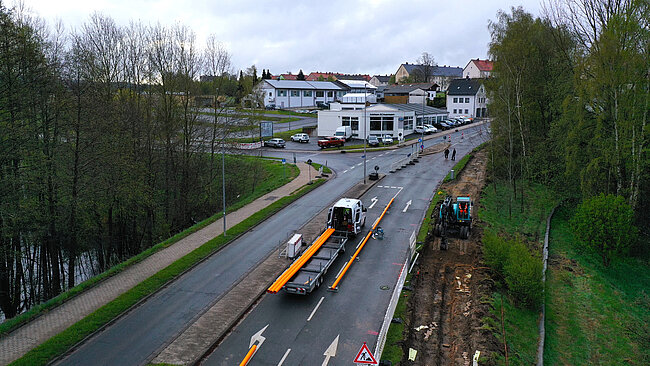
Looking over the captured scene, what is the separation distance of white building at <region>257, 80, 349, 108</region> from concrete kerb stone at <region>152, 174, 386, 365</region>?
77.2m

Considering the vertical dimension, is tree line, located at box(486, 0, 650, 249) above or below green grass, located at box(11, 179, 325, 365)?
above

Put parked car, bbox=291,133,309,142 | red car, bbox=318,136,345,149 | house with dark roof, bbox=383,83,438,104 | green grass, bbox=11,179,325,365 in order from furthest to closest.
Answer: house with dark roof, bbox=383,83,438,104
parked car, bbox=291,133,309,142
red car, bbox=318,136,345,149
green grass, bbox=11,179,325,365

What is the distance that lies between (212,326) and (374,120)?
5091 cm

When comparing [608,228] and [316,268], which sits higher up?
[608,228]

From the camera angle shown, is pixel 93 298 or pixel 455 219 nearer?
pixel 93 298

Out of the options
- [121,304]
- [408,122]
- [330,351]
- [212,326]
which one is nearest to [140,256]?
[121,304]

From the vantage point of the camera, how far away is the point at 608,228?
2439 centimetres

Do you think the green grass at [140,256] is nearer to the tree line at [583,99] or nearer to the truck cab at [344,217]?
the truck cab at [344,217]

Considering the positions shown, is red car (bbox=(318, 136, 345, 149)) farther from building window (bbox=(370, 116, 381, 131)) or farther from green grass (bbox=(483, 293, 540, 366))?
green grass (bbox=(483, 293, 540, 366))

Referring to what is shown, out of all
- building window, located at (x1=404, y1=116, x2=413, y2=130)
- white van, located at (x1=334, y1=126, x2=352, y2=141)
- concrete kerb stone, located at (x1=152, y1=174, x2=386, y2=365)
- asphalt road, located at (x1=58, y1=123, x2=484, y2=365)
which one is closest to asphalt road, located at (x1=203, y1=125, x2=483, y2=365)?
asphalt road, located at (x1=58, y1=123, x2=484, y2=365)

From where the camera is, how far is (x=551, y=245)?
Result: 27094mm

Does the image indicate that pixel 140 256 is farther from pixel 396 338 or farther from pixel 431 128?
pixel 431 128

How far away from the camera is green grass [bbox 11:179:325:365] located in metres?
14.7

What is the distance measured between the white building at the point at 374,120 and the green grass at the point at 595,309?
38293mm
